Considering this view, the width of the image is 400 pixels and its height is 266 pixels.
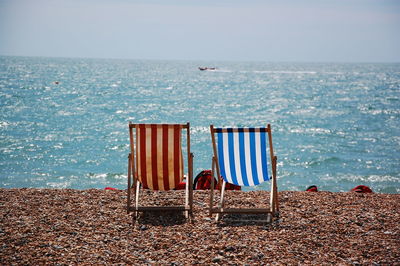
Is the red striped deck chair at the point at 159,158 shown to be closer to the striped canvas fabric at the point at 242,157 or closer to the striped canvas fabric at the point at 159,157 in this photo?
the striped canvas fabric at the point at 159,157

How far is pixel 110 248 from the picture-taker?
3867 mm

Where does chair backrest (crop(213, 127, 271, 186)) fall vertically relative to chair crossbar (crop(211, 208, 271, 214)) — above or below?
above

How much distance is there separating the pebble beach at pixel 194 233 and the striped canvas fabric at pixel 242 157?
46 centimetres

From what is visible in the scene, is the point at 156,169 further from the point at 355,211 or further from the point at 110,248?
the point at 355,211

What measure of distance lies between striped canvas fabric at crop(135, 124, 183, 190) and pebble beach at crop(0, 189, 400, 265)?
375 millimetres

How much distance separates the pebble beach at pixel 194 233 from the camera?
368cm

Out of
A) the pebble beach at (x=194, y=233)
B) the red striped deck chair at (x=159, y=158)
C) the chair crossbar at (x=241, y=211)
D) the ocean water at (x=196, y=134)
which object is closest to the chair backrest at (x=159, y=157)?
the red striped deck chair at (x=159, y=158)

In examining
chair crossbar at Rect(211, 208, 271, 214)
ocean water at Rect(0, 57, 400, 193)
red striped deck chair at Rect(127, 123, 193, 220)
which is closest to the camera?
chair crossbar at Rect(211, 208, 271, 214)

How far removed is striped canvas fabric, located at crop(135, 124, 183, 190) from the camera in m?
4.84

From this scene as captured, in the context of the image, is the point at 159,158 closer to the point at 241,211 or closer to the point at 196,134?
the point at 241,211

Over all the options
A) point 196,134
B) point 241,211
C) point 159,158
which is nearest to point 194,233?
point 241,211

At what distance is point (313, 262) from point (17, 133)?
1908 cm

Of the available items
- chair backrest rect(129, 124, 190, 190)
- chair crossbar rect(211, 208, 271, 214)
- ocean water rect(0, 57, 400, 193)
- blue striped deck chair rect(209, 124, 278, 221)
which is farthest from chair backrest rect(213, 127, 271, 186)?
ocean water rect(0, 57, 400, 193)

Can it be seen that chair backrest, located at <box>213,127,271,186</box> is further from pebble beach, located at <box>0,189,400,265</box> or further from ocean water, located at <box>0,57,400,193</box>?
ocean water, located at <box>0,57,400,193</box>
